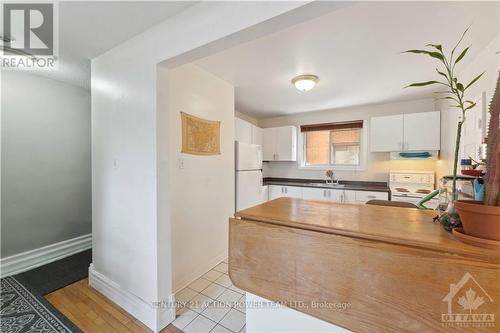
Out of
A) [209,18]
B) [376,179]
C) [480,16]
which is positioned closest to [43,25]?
[209,18]

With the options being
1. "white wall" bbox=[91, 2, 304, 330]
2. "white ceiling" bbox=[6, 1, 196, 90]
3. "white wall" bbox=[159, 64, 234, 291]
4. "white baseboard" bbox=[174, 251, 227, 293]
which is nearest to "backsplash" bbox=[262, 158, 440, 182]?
"white wall" bbox=[159, 64, 234, 291]

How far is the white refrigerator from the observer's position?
2.98 meters

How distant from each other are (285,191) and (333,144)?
4.62ft

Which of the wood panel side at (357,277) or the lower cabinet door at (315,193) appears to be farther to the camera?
the lower cabinet door at (315,193)

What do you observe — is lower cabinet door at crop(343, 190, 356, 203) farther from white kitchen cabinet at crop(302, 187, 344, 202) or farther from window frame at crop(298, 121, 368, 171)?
window frame at crop(298, 121, 368, 171)

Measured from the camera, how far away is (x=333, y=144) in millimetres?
4230

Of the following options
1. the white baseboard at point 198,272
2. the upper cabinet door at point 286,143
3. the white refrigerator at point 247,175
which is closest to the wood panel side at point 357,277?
the white baseboard at point 198,272

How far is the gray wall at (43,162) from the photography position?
2279mm

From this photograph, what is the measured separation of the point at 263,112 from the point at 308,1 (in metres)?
3.33

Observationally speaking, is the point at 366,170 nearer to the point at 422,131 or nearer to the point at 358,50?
the point at 422,131

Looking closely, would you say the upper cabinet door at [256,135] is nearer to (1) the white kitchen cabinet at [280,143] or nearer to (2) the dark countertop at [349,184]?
(1) the white kitchen cabinet at [280,143]

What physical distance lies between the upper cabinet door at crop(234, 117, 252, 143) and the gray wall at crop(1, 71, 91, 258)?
83.6 inches

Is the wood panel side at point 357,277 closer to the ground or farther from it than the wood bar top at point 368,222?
closer to the ground

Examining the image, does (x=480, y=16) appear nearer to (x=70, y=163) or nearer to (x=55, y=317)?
(x=55, y=317)
